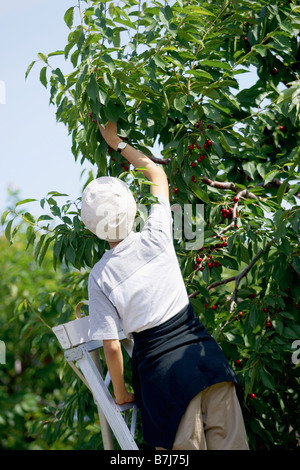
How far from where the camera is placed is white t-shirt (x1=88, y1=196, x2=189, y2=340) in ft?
5.73

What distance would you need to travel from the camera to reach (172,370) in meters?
1.70

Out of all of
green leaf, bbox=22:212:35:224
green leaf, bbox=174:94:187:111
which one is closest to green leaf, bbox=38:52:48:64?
green leaf, bbox=174:94:187:111

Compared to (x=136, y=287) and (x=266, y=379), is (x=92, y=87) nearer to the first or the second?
(x=136, y=287)

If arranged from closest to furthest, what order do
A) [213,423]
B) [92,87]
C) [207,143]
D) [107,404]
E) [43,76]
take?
[213,423], [107,404], [92,87], [43,76], [207,143]

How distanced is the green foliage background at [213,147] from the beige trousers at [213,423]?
609 millimetres

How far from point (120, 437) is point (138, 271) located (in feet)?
1.76

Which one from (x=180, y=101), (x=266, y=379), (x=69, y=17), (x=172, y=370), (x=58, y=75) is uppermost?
(x=69, y=17)

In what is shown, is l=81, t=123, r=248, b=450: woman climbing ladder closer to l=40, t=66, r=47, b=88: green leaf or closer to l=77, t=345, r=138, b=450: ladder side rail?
l=77, t=345, r=138, b=450: ladder side rail

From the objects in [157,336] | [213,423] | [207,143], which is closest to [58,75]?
[207,143]

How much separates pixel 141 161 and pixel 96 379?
0.78 metres

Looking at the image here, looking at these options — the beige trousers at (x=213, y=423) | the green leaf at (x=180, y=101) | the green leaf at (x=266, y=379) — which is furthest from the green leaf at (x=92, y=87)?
the green leaf at (x=266, y=379)

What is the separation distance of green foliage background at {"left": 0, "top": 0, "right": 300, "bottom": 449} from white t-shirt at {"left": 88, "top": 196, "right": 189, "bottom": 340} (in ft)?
0.65

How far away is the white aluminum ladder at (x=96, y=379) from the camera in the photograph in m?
1.85
